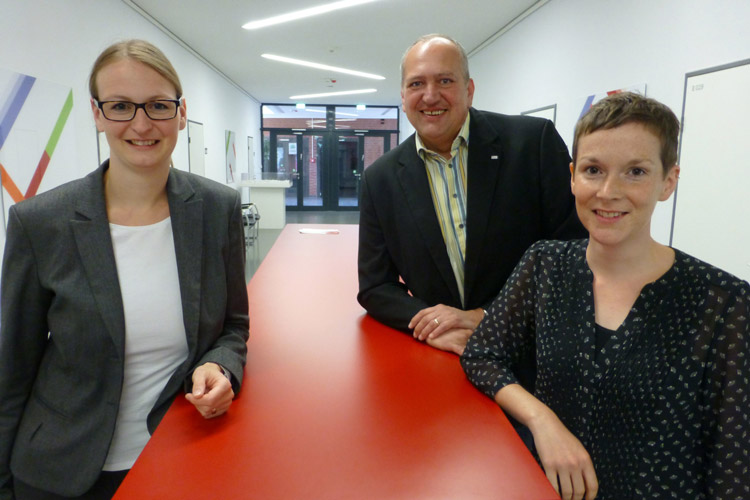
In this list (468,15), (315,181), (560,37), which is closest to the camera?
(560,37)

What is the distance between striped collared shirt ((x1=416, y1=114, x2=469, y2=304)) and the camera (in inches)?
65.3

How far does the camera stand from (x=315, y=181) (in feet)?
48.6

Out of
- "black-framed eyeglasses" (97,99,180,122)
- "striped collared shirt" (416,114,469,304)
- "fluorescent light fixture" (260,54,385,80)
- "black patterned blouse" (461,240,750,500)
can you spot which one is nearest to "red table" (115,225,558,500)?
"black patterned blouse" (461,240,750,500)

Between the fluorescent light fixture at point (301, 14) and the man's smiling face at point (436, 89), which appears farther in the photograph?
the fluorescent light fixture at point (301, 14)

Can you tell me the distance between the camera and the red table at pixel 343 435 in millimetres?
815

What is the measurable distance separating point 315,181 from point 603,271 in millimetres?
14007

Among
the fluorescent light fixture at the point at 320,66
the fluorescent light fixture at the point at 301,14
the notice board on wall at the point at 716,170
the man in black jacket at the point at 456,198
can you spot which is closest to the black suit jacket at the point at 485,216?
the man in black jacket at the point at 456,198

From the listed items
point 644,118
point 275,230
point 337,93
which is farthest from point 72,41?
point 337,93

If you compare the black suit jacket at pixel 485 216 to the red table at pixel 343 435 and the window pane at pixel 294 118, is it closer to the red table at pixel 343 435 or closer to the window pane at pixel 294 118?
the red table at pixel 343 435

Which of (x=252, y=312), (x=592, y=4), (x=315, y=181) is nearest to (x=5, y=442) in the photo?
(x=252, y=312)

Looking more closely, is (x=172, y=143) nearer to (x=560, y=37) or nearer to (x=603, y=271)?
(x=603, y=271)

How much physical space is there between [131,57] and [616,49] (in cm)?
384

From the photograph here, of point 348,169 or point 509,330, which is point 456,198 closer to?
point 509,330

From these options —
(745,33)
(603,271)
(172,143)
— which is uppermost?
(745,33)
